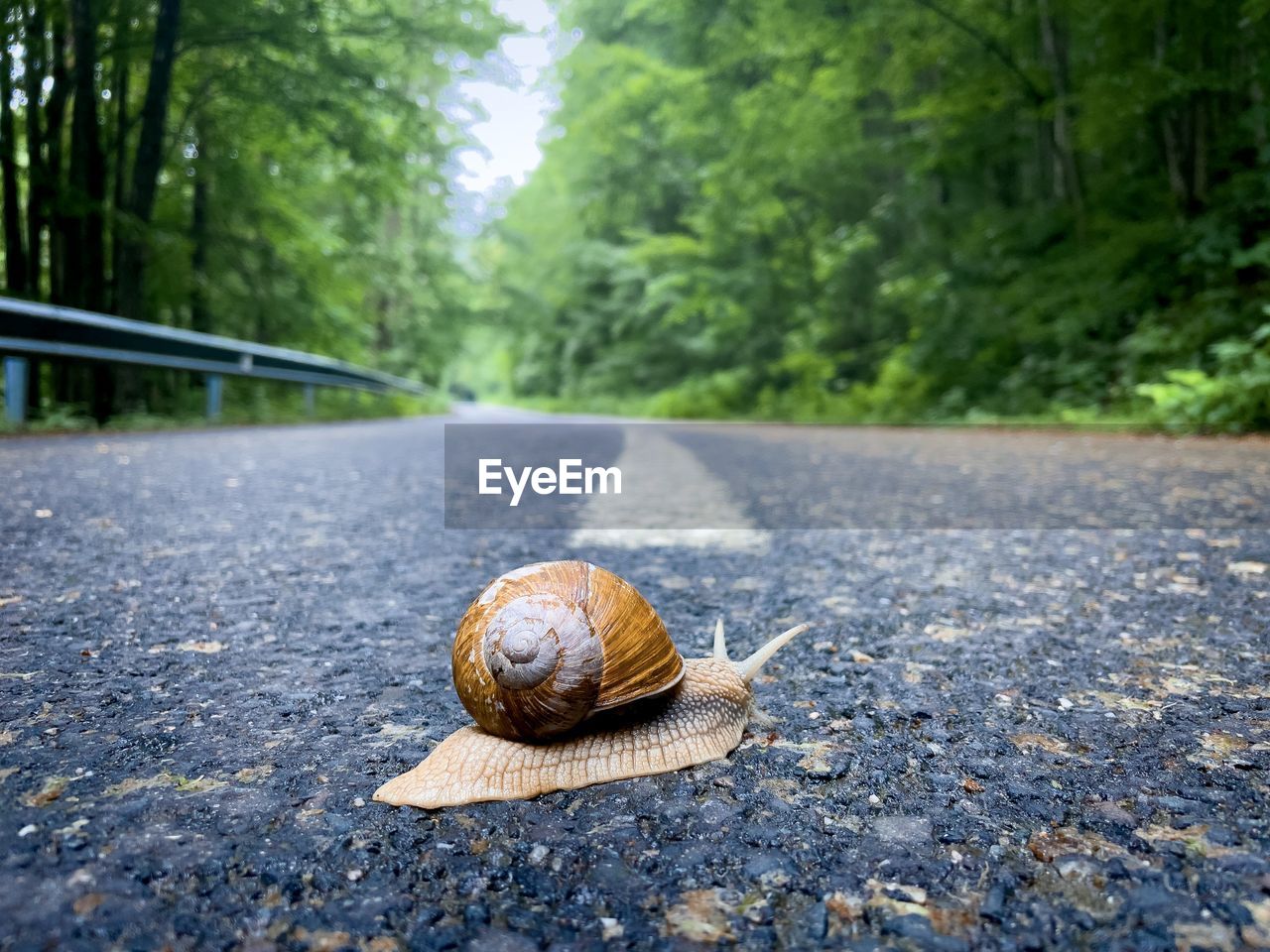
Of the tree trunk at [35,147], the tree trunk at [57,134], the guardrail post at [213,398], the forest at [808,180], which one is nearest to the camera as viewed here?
the tree trunk at [35,147]

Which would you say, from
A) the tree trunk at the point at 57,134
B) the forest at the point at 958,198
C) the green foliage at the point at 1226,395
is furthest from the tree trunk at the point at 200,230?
the green foliage at the point at 1226,395

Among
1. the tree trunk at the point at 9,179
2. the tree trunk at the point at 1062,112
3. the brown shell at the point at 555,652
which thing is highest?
the tree trunk at the point at 1062,112

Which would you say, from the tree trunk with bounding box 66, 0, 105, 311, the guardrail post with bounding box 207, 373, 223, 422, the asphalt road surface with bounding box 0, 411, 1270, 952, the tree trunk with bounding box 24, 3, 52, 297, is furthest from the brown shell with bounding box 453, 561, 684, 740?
the guardrail post with bounding box 207, 373, 223, 422

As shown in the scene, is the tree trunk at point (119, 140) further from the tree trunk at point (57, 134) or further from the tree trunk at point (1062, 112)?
the tree trunk at point (1062, 112)

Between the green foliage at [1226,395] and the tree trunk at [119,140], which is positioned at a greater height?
Result: the tree trunk at [119,140]

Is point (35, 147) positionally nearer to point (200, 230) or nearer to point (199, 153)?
point (200, 230)

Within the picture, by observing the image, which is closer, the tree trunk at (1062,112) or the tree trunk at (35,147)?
the tree trunk at (35,147)

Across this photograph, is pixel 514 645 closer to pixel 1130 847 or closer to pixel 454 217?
pixel 1130 847

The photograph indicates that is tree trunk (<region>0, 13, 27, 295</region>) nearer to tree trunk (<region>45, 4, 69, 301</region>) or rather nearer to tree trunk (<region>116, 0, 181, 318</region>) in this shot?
tree trunk (<region>45, 4, 69, 301</region>)
